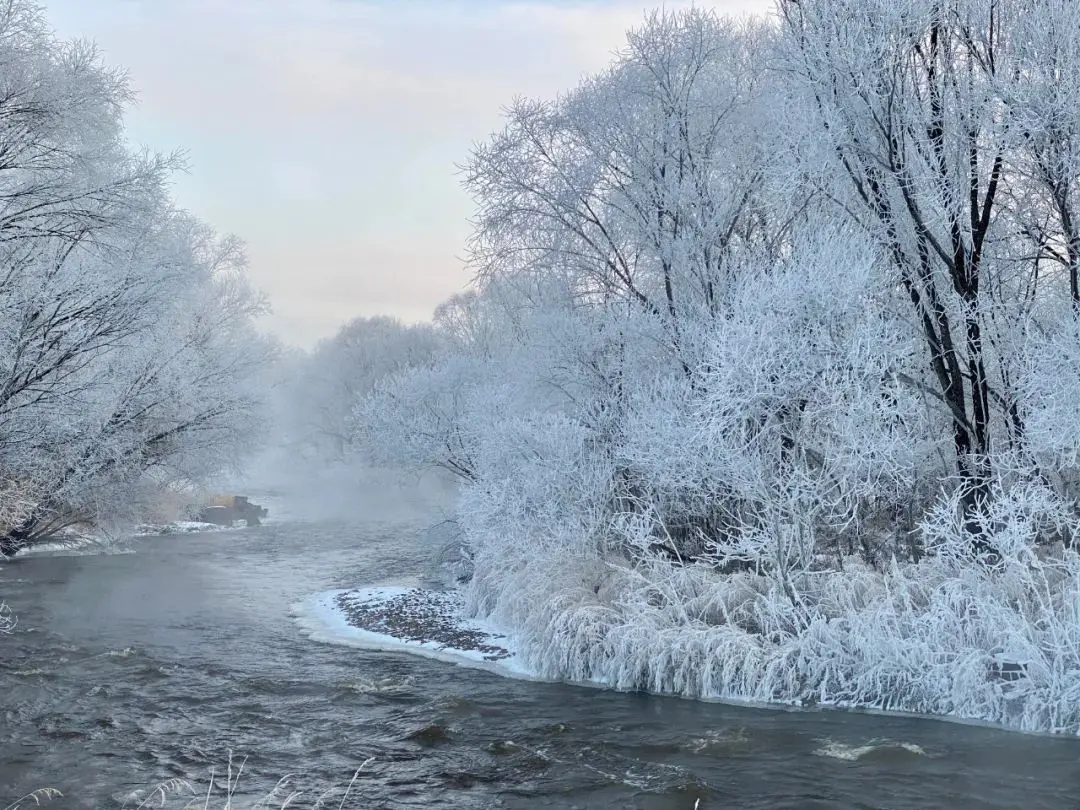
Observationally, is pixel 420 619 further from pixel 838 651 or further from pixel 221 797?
pixel 221 797

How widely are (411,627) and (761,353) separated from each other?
7.79 metres

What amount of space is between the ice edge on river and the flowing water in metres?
0.51

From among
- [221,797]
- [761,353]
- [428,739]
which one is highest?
[761,353]

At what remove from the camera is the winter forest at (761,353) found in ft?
38.1

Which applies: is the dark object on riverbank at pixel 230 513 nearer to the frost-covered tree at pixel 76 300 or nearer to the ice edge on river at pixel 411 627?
the frost-covered tree at pixel 76 300

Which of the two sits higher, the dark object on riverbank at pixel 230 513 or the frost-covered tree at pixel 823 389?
the frost-covered tree at pixel 823 389

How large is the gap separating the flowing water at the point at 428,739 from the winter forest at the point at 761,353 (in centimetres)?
94

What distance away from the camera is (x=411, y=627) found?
1623 centimetres

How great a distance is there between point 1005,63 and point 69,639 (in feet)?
54.8

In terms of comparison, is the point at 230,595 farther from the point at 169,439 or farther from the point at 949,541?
the point at 949,541

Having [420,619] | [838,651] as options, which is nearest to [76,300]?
[420,619]

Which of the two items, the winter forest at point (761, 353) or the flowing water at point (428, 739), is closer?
the flowing water at point (428, 739)

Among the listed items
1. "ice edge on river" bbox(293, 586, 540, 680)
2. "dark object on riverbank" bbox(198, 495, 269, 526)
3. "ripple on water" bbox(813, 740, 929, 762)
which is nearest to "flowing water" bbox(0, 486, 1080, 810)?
"ripple on water" bbox(813, 740, 929, 762)

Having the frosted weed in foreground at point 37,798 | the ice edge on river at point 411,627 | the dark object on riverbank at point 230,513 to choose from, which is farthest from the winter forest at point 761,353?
the dark object on riverbank at point 230,513
